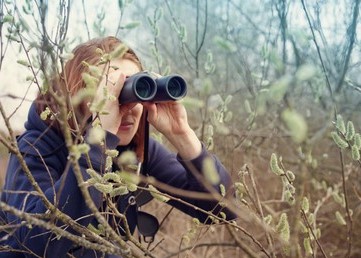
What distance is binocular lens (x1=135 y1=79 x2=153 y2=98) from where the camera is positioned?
131 centimetres

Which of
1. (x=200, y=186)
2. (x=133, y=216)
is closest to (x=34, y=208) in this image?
(x=133, y=216)

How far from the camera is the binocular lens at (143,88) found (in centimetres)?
131

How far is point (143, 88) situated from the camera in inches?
52.7

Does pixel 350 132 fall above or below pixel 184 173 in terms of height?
above

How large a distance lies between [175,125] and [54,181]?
327 mm

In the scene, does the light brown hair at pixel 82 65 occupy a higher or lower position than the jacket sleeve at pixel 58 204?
higher

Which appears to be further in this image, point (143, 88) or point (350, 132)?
point (143, 88)

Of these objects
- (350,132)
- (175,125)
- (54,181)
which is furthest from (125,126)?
(350,132)

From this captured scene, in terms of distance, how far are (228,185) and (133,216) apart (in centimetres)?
27

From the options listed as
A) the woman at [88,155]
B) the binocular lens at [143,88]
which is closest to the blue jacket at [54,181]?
the woman at [88,155]

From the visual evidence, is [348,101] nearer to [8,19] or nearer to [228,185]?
[228,185]

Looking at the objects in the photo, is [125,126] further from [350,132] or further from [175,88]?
[350,132]

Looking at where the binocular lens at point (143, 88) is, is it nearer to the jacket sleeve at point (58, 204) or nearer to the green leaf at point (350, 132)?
the jacket sleeve at point (58, 204)

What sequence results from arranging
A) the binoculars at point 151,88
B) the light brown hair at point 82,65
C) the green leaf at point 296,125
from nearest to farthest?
1. the green leaf at point 296,125
2. the binoculars at point 151,88
3. the light brown hair at point 82,65
